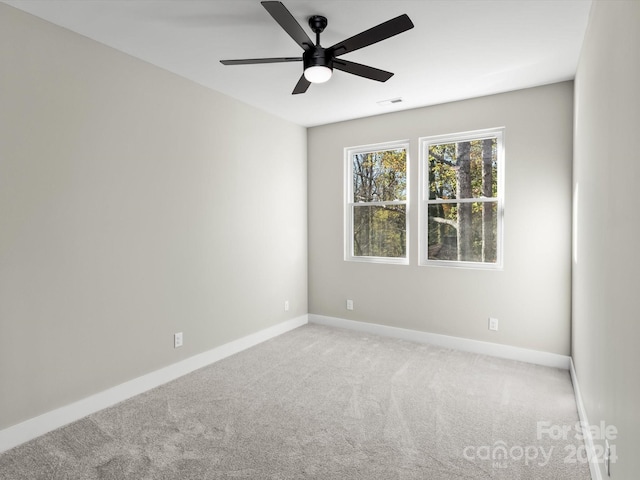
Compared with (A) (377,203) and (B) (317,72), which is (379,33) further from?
(A) (377,203)

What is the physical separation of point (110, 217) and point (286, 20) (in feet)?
6.29

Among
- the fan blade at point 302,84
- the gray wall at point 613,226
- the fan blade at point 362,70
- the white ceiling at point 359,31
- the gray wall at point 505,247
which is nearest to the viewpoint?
the gray wall at point 613,226

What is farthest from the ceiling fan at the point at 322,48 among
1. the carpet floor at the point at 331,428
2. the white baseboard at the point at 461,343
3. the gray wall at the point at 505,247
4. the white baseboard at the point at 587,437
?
the white baseboard at the point at 461,343

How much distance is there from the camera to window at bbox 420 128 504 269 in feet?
12.6

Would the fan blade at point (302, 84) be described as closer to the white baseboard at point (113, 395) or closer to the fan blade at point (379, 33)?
the fan blade at point (379, 33)

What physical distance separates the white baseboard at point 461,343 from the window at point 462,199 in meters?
0.82

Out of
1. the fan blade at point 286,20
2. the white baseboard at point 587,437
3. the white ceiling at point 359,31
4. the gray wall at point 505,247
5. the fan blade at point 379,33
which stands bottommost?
the white baseboard at point 587,437

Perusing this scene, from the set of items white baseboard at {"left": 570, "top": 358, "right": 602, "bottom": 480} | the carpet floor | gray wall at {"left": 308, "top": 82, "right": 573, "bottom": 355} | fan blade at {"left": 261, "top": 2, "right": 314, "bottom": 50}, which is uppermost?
fan blade at {"left": 261, "top": 2, "right": 314, "bottom": 50}

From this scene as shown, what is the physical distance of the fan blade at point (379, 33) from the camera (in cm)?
187

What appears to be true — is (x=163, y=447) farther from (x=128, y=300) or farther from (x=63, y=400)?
(x=128, y=300)

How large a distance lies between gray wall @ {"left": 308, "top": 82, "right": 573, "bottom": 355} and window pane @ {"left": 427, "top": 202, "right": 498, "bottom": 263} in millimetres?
162

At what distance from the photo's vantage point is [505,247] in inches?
146

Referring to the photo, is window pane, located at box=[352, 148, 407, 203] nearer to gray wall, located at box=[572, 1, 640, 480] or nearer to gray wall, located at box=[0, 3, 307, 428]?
gray wall, located at box=[0, 3, 307, 428]

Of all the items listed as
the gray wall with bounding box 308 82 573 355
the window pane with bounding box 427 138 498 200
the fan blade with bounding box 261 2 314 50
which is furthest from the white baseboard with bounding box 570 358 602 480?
the fan blade with bounding box 261 2 314 50
